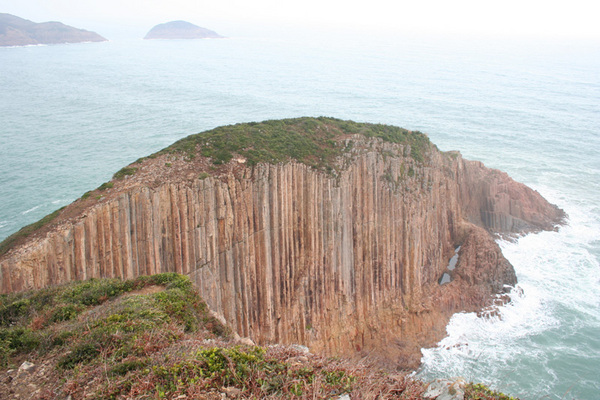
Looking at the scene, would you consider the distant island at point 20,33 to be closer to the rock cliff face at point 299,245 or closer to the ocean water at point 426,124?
the ocean water at point 426,124

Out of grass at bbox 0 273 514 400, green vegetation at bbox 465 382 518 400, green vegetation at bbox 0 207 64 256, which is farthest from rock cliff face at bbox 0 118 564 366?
green vegetation at bbox 465 382 518 400

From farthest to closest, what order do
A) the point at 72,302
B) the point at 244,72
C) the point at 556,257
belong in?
the point at 244,72
the point at 556,257
the point at 72,302

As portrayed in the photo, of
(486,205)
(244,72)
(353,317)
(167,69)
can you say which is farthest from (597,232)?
(167,69)

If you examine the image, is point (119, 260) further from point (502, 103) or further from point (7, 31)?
point (7, 31)

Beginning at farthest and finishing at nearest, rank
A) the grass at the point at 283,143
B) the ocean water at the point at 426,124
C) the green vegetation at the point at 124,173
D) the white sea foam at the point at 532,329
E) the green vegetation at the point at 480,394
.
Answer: the ocean water at the point at 426,124, the white sea foam at the point at 532,329, the grass at the point at 283,143, the green vegetation at the point at 124,173, the green vegetation at the point at 480,394

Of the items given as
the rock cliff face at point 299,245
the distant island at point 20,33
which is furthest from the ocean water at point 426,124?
the distant island at point 20,33

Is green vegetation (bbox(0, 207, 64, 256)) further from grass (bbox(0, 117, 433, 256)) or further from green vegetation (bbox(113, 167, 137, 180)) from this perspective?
green vegetation (bbox(113, 167, 137, 180))
